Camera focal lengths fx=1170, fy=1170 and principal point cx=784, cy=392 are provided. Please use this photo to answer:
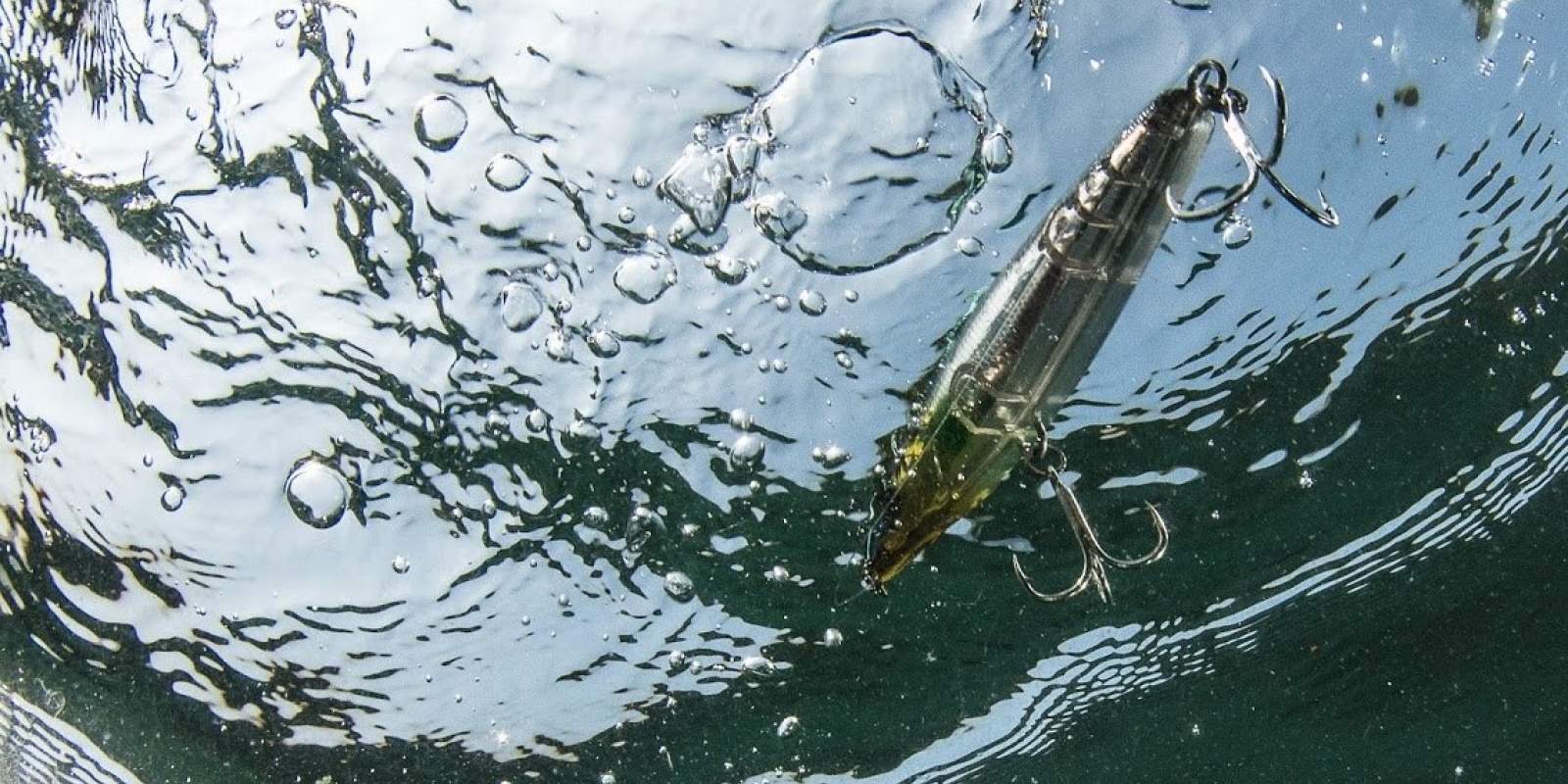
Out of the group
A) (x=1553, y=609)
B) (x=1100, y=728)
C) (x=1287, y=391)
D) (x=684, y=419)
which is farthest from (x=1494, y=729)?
(x=684, y=419)

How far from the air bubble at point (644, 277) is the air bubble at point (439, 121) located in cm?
113

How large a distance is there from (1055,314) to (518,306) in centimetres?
401

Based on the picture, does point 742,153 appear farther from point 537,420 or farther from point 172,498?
point 172,498

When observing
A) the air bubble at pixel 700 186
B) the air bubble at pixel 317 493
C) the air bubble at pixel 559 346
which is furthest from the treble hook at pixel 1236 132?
the air bubble at pixel 317 493

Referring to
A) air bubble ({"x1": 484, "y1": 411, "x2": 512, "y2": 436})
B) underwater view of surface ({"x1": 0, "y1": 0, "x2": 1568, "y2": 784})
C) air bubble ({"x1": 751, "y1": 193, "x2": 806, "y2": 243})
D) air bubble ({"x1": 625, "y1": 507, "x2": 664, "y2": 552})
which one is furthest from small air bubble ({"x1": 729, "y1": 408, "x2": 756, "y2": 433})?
air bubble ({"x1": 751, "y1": 193, "x2": 806, "y2": 243})

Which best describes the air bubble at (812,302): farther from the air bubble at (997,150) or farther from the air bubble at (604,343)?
the air bubble at (997,150)

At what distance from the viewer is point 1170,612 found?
11727 mm

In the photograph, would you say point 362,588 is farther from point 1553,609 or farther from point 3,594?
point 1553,609

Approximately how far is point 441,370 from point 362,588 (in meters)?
2.41

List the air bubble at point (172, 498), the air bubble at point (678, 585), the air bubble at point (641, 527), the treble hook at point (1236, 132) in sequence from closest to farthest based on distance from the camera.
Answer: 1. the treble hook at point (1236, 132)
2. the air bubble at point (172, 498)
3. the air bubble at point (641, 527)
4. the air bubble at point (678, 585)

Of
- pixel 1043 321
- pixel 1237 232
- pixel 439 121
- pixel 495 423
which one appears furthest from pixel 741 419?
pixel 1043 321

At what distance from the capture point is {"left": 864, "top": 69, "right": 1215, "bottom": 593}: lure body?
318 cm

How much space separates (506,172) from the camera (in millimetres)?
6195

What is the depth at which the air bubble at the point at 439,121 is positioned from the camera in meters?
5.98
